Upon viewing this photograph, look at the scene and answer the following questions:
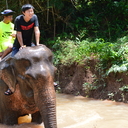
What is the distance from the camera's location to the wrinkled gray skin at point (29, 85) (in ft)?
11.6

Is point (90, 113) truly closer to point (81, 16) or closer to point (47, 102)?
point (47, 102)

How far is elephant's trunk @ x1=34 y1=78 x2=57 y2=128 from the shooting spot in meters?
3.44

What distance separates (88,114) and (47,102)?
256cm

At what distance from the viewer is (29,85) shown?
384 centimetres

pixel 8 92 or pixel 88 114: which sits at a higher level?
pixel 8 92

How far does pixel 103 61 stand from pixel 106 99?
1156 mm

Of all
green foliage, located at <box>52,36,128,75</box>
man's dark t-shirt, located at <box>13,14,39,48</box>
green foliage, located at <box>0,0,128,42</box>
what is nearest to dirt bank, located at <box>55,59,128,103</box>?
green foliage, located at <box>52,36,128,75</box>

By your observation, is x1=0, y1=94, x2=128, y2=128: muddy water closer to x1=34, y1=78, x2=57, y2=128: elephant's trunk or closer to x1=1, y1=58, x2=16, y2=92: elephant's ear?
x1=1, y1=58, x2=16, y2=92: elephant's ear

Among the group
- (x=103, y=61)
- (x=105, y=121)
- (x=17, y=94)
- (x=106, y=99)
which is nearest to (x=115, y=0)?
(x=103, y=61)

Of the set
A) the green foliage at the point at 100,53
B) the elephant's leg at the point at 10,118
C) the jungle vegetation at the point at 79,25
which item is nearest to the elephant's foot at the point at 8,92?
the elephant's leg at the point at 10,118

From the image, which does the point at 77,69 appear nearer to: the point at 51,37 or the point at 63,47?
the point at 63,47

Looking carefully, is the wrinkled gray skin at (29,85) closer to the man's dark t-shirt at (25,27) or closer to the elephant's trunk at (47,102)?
the elephant's trunk at (47,102)

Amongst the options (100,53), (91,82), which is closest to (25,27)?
(100,53)

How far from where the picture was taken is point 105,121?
5.24m
